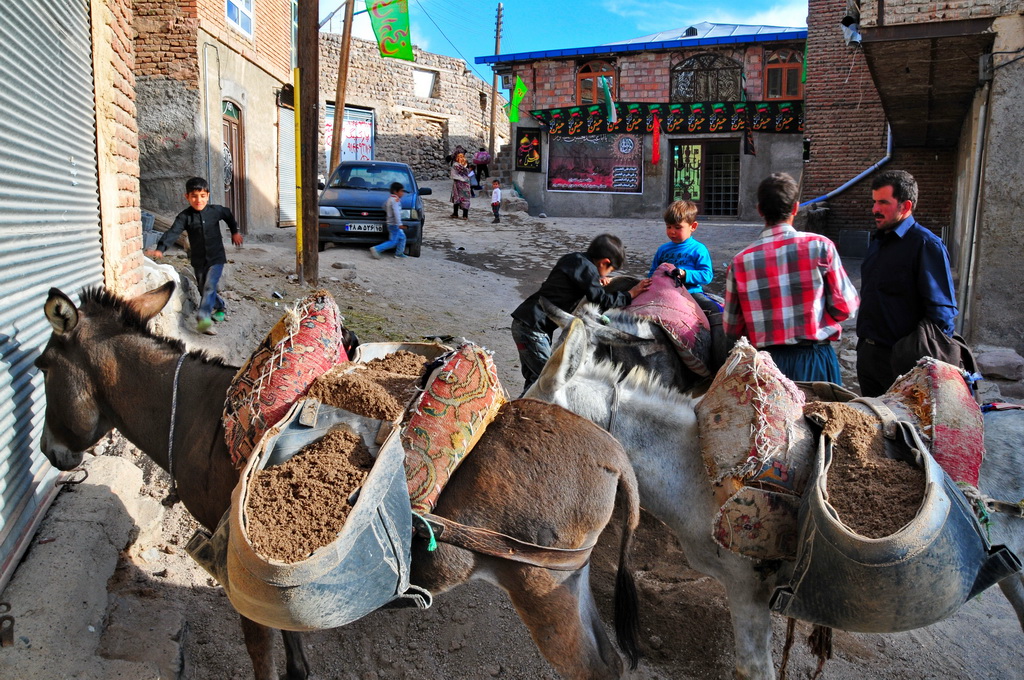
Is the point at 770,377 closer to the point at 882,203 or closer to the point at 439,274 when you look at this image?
the point at 882,203

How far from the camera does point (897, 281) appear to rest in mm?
3445

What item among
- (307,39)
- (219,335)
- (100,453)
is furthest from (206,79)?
(100,453)

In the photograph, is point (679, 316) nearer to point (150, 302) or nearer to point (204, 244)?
point (150, 302)

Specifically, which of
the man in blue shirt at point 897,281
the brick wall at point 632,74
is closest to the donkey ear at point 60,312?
the man in blue shirt at point 897,281

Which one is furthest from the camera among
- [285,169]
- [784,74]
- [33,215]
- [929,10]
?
[784,74]

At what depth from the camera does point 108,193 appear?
14.9 ft

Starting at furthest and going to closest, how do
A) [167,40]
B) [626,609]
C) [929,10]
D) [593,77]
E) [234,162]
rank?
[593,77], [234,162], [167,40], [929,10], [626,609]

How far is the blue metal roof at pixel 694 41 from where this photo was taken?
23.0 meters

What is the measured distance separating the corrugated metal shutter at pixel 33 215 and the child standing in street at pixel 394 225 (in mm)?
8328

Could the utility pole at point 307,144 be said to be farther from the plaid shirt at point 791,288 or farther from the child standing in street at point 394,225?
the plaid shirt at point 791,288

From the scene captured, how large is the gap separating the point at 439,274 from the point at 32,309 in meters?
9.05

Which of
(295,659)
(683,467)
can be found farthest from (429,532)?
(295,659)

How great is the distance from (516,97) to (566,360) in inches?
932

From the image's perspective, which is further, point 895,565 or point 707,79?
point 707,79
